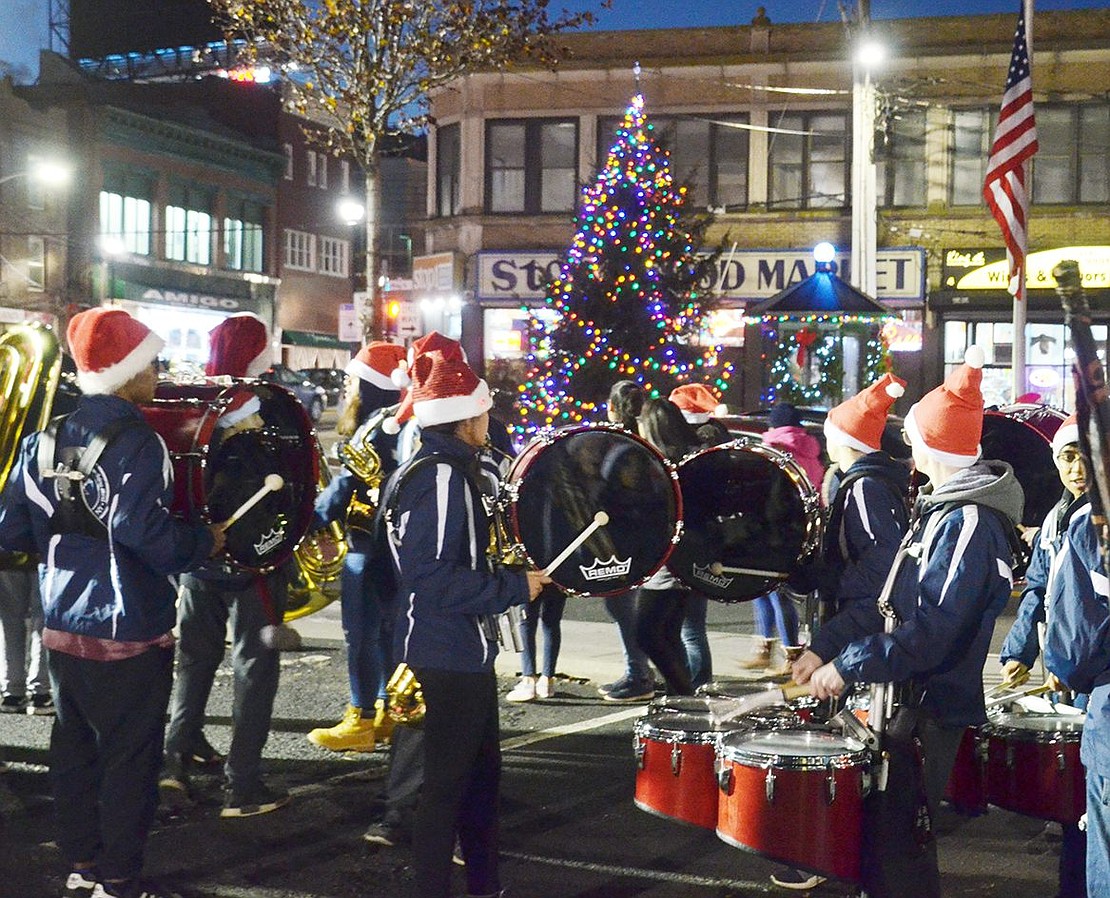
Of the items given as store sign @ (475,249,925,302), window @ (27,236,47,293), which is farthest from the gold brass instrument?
window @ (27,236,47,293)

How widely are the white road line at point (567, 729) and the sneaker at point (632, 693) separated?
0.61 feet

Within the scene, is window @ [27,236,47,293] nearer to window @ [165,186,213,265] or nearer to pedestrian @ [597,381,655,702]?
window @ [165,186,213,265]

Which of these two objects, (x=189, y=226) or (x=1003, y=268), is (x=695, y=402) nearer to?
(x=1003, y=268)

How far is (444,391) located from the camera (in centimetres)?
516

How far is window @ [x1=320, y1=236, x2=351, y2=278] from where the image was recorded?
63.2m

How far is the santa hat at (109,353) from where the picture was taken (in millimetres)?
5293

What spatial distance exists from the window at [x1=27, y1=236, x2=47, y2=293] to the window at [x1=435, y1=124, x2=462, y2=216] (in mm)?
19664

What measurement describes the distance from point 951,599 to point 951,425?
621 millimetres

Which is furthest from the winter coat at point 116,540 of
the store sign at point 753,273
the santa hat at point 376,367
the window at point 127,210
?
the window at point 127,210

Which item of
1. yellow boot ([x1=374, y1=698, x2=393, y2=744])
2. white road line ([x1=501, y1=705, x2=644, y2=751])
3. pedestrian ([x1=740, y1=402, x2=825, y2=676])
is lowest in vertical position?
white road line ([x1=501, y1=705, x2=644, y2=751])

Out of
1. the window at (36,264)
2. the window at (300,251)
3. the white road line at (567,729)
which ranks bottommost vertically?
the white road line at (567,729)

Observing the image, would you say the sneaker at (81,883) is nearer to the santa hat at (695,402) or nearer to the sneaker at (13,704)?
the sneaker at (13,704)

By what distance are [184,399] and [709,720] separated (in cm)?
228

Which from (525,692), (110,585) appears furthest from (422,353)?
(525,692)
